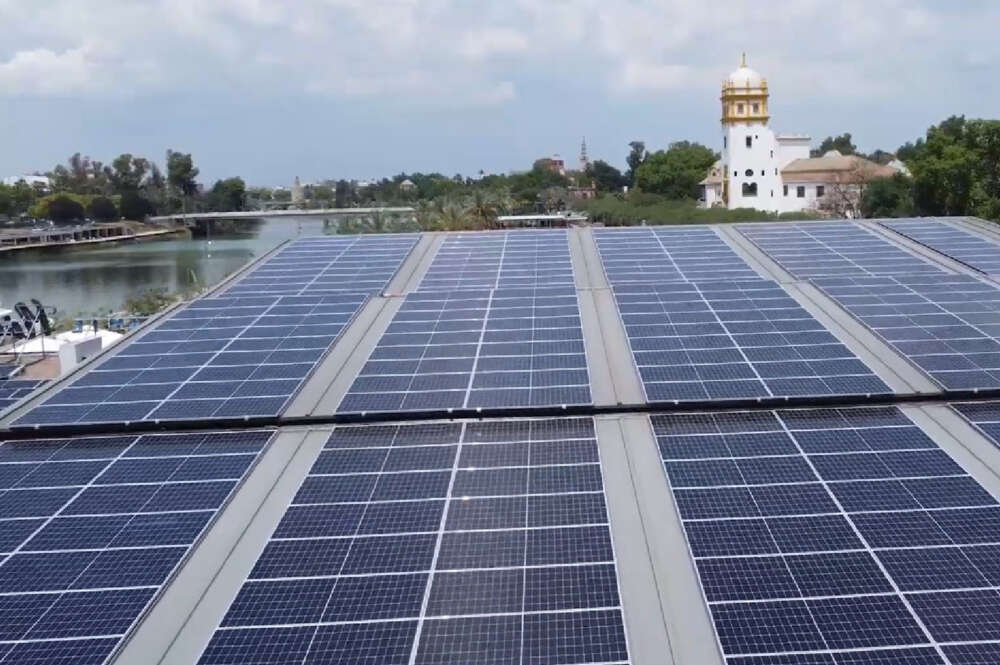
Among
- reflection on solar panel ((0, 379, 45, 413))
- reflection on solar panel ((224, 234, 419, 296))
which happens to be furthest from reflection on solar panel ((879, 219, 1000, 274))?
reflection on solar panel ((0, 379, 45, 413))

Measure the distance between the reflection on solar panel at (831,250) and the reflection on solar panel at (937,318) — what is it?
3.13 ft

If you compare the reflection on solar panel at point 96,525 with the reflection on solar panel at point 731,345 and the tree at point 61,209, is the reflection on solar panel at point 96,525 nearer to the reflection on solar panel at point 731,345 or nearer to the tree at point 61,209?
the reflection on solar panel at point 731,345

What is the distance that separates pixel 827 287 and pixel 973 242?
23.3 feet

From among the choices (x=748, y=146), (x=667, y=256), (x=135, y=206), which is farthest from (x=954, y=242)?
(x=135, y=206)

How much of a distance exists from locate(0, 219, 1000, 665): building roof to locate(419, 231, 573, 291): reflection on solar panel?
1.44m

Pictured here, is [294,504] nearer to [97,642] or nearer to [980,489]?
[97,642]

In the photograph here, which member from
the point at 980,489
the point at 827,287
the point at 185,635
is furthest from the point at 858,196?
the point at 185,635

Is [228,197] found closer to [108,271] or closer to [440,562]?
[108,271]

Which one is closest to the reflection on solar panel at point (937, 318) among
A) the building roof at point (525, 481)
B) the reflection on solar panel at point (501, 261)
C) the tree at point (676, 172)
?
the building roof at point (525, 481)

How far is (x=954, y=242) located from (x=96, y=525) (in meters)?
23.1

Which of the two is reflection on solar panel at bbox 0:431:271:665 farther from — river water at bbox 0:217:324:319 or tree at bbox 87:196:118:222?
tree at bbox 87:196:118:222

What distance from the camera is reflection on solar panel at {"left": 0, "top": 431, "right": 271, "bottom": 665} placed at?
8773mm

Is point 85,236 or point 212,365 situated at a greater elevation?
point 85,236

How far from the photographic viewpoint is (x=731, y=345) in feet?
51.9
